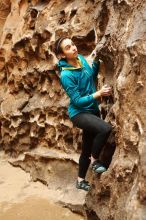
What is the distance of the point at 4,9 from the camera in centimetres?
604

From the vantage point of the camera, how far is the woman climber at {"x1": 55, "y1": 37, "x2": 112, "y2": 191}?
335 centimetres

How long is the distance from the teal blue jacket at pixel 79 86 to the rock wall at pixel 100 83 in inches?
7.4

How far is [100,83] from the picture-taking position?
13.2 feet

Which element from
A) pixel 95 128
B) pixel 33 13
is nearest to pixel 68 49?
pixel 95 128

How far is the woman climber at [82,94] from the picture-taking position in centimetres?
335

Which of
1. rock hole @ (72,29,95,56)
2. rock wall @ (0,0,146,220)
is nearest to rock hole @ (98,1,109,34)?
rock wall @ (0,0,146,220)

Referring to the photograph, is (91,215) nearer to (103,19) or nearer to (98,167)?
(98,167)

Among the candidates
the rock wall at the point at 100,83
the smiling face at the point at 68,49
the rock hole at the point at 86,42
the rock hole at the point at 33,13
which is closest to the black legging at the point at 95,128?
the rock wall at the point at 100,83

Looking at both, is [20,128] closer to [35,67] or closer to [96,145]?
[35,67]

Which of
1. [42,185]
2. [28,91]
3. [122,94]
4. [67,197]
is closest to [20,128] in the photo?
[28,91]

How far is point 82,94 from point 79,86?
7 centimetres

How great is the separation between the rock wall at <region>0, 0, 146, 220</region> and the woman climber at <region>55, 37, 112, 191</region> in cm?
12

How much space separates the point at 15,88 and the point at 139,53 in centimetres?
292

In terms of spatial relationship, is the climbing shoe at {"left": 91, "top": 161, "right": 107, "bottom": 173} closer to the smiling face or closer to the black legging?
the black legging
